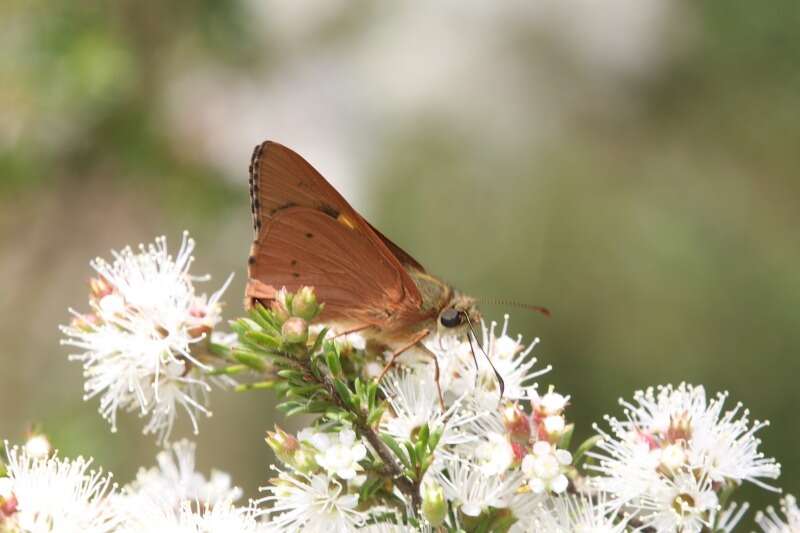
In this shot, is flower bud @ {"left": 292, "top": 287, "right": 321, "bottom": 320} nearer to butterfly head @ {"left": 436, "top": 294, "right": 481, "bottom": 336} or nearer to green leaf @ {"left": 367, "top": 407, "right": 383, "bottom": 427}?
green leaf @ {"left": 367, "top": 407, "right": 383, "bottom": 427}

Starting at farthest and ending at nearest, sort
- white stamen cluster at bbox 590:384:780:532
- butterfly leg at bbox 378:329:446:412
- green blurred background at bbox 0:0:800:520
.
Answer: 1. green blurred background at bbox 0:0:800:520
2. butterfly leg at bbox 378:329:446:412
3. white stamen cluster at bbox 590:384:780:532

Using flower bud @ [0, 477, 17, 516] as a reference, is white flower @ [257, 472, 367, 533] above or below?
above

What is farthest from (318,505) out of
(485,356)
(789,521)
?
(789,521)

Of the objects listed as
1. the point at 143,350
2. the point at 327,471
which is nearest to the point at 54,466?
the point at 143,350

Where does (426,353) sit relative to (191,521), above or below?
above

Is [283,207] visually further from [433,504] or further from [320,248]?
[433,504]

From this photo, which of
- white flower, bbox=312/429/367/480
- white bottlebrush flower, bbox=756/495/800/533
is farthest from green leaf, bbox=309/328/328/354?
white bottlebrush flower, bbox=756/495/800/533

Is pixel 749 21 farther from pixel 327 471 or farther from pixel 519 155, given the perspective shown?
→ pixel 327 471
